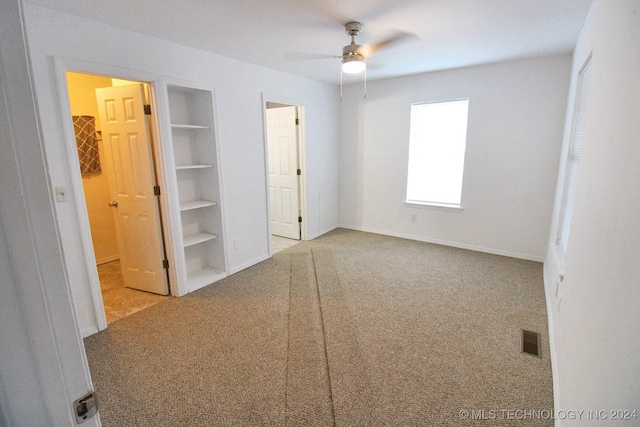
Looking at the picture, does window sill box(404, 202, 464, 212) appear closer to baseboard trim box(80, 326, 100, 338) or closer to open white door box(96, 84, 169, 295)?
open white door box(96, 84, 169, 295)

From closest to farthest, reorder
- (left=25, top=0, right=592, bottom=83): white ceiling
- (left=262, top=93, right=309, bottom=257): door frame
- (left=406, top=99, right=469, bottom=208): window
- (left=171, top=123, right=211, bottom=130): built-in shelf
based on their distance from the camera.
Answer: (left=25, top=0, right=592, bottom=83): white ceiling → (left=171, top=123, right=211, bottom=130): built-in shelf → (left=262, top=93, right=309, bottom=257): door frame → (left=406, top=99, right=469, bottom=208): window

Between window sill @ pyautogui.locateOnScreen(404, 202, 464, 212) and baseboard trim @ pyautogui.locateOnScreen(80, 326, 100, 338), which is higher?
window sill @ pyautogui.locateOnScreen(404, 202, 464, 212)

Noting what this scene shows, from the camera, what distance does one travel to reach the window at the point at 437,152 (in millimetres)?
4352

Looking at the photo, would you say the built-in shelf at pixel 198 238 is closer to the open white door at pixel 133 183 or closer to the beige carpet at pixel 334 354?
the open white door at pixel 133 183

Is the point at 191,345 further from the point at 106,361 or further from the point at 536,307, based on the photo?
the point at 536,307

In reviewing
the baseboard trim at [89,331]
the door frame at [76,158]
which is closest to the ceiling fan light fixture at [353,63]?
the door frame at [76,158]

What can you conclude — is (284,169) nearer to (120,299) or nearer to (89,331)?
(120,299)

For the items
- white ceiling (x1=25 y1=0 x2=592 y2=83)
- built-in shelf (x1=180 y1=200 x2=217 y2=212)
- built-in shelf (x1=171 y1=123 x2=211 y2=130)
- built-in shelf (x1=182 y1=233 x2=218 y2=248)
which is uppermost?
white ceiling (x1=25 y1=0 x2=592 y2=83)

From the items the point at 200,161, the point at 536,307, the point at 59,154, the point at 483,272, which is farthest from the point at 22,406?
the point at 483,272

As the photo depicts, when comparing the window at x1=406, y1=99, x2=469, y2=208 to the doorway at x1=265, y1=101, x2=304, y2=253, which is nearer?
the window at x1=406, y1=99, x2=469, y2=208

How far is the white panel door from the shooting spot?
4.73m

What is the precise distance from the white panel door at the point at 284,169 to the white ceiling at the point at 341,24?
52.0 inches

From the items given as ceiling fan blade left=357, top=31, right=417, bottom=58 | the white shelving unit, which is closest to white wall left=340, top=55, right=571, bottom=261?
ceiling fan blade left=357, top=31, right=417, bottom=58

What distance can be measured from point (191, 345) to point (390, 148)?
13.0 ft
